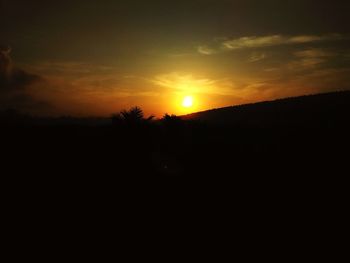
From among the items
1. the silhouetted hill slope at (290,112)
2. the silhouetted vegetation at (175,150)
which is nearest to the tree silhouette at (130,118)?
the silhouetted vegetation at (175,150)

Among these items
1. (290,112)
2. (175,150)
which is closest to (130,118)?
(175,150)

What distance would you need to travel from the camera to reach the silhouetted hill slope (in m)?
50.2

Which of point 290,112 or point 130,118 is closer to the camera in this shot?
point 130,118

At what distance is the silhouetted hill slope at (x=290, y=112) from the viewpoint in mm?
50188

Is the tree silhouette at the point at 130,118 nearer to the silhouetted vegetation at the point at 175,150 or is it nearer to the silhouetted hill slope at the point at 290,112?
the silhouetted vegetation at the point at 175,150

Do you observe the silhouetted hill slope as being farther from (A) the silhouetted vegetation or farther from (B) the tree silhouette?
(B) the tree silhouette

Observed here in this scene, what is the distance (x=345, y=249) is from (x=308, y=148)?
19862mm

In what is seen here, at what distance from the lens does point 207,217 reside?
18969mm

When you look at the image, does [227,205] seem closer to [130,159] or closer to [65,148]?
[130,159]

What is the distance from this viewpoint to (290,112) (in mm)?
57750

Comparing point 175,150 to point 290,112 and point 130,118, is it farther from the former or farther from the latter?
point 290,112

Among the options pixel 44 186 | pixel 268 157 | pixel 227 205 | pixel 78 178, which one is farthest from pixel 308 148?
pixel 44 186

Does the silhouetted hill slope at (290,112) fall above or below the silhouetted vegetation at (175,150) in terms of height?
above

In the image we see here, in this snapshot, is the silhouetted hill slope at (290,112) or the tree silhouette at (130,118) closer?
the tree silhouette at (130,118)
